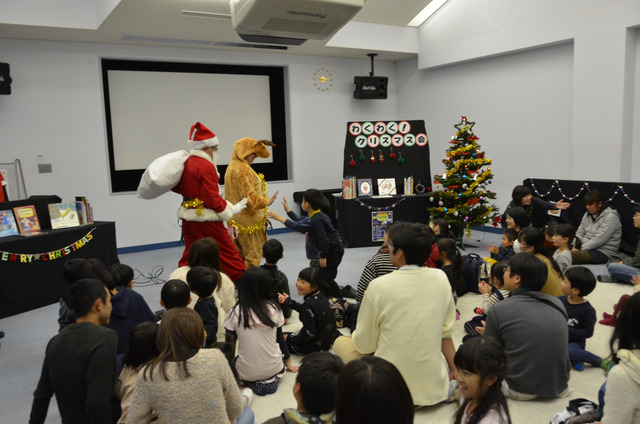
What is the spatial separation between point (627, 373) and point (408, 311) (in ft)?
2.97

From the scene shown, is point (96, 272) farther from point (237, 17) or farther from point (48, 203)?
point (48, 203)

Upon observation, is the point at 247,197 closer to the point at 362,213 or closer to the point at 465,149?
the point at 362,213

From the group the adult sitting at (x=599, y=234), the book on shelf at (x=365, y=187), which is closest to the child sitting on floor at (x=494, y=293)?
the adult sitting at (x=599, y=234)

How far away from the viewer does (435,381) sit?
2.55m

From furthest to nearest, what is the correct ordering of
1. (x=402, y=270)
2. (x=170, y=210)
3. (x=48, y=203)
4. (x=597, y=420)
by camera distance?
(x=170, y=210) < (x=48, y=203) < (x=402, y=270) < (x=597, y=420)

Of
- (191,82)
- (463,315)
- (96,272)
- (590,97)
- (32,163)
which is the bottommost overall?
(463,315)

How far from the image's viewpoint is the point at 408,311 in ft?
7.79


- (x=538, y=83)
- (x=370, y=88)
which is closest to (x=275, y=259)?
(x=538, y=83)

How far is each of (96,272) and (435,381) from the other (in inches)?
80.0

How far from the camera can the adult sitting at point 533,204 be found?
616cm

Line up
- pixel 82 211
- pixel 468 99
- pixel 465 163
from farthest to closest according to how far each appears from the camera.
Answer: pixel 468 99
pixel 465 163
pixel 82 211

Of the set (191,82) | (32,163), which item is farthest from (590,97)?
(32,163)

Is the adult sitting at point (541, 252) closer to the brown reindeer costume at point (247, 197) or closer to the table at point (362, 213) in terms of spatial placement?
the brown reindeer costume at point (247, 197)

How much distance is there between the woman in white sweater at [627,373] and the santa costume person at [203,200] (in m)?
3.13
